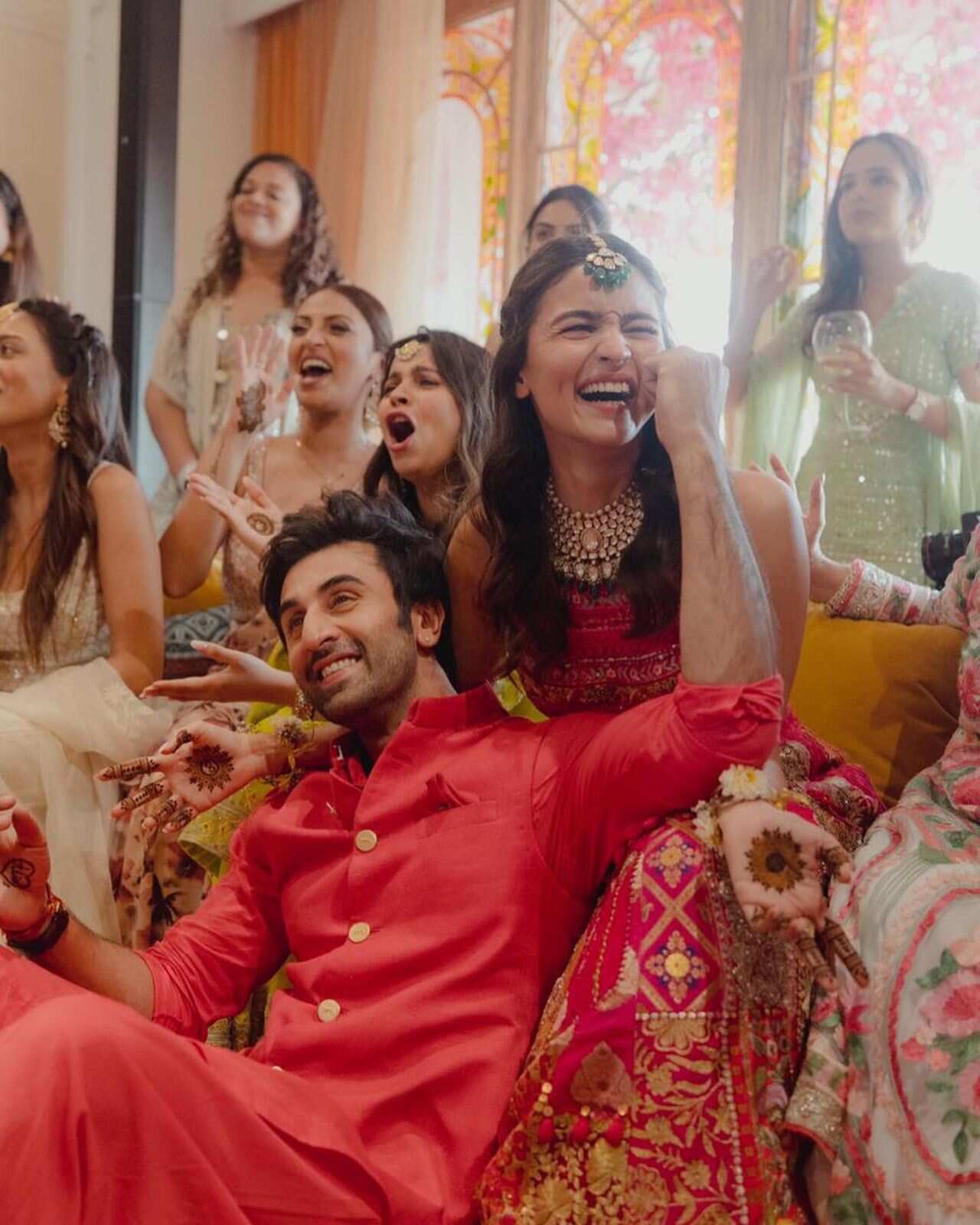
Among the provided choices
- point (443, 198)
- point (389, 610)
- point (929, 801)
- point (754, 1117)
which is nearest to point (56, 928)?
point (389, 610)

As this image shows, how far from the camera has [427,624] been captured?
197cm

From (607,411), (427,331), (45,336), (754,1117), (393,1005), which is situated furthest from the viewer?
(45,336)

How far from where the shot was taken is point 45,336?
9.90 ft

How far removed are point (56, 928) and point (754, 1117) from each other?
2.51 feet

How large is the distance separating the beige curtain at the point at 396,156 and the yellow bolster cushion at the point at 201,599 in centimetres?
202

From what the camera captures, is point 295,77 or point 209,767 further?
point 295,77

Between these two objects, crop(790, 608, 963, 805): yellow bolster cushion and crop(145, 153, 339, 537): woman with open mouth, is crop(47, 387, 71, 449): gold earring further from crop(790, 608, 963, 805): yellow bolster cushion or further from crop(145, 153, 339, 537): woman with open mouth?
crop(790, 608, 963, 805): yellow bolster cushion

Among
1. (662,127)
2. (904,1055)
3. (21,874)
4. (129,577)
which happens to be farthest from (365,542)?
(662,127)

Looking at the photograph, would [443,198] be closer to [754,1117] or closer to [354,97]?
[354,97]

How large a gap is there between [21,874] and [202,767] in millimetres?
419

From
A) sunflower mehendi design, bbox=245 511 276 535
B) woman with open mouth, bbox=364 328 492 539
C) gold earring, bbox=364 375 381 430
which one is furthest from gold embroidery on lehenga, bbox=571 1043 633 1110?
gold earring, bbox=364 375 381 430

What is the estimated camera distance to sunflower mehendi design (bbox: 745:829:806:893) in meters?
1.43

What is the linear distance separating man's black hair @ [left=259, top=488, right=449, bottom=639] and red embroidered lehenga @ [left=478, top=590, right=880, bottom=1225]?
554 millimetres

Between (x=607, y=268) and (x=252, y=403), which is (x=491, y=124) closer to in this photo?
(x=252, y=403)
